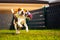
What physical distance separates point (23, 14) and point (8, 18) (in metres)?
5.84

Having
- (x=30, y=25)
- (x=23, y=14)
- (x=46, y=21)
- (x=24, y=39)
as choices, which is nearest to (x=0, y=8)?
(x=30, y=25)

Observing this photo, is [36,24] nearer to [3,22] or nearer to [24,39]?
[3,22]

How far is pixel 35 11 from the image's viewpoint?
13.9 m

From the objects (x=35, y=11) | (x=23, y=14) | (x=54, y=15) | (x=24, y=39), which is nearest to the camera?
(x=24, y=39)

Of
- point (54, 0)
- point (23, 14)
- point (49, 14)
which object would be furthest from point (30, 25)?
point (23, 14)

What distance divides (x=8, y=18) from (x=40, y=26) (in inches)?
84.0

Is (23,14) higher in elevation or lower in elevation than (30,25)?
higher

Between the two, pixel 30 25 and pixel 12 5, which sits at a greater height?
pixel 12 5

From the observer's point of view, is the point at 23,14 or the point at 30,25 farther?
the point at 30,25

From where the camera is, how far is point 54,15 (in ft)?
42.8

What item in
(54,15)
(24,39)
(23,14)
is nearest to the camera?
(24,39)

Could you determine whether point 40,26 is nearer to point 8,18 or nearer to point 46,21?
point 46,21

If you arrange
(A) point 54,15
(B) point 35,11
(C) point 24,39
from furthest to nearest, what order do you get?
(B) point 35,11 < (A) point 54,15 < (C) point 24,39

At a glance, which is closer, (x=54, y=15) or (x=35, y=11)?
(x=54, y=15)
